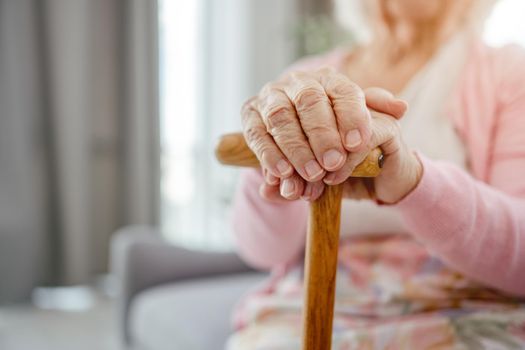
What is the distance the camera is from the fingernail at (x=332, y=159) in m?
0.45

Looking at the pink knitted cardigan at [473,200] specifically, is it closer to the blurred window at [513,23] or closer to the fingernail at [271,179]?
the fingernail at [271,179]

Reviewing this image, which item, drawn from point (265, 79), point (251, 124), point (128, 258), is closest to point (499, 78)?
point (251, 124)

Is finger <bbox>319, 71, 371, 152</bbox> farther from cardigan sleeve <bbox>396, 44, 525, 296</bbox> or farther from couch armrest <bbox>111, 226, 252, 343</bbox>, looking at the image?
couch armrest <bbox>111, 226, 252, 343</bbox>

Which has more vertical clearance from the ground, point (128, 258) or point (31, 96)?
point (31, 96)

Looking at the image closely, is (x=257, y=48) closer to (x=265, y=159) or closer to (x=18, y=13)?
(x=18, y=13)

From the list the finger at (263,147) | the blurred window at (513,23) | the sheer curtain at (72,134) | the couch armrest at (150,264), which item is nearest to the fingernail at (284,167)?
the finger at (263,147)

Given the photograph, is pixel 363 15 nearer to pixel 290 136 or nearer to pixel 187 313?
pixel 290 136

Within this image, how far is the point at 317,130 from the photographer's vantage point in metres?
0.46

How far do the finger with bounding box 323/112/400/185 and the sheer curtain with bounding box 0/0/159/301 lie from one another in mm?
2448

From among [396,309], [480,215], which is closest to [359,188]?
[480,215]

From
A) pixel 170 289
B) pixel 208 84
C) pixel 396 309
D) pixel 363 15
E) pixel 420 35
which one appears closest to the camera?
pixel 396 309

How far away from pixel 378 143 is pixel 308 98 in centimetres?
8

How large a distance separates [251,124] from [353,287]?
1.38 feet

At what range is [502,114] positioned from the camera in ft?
2.50
